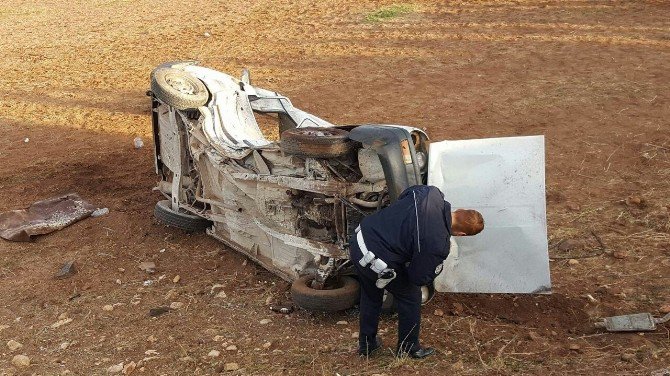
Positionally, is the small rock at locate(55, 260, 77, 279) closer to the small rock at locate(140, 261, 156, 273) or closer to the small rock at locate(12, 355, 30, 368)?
the small rock at locate(140, 261, 156, 273)

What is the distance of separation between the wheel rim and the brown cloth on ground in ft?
6.06

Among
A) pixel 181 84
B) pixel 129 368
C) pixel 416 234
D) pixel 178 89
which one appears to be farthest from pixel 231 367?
pixel 181 84

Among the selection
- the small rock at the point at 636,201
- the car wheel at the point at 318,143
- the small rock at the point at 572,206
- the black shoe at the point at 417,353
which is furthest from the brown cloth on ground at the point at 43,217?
the small rock at the point at 636,201

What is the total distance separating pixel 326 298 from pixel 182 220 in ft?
7.96

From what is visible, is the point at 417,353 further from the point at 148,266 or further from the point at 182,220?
the point at 182,220

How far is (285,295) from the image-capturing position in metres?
6.20

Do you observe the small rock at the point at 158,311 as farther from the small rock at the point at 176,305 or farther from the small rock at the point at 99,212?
the small rock at the point at 99,212

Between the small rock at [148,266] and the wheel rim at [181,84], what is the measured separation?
5.37 feet

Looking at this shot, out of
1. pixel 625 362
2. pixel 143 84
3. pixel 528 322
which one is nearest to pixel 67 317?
pixel 528 322

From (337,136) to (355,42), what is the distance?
381 inches

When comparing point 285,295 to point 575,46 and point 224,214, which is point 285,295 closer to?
point 224,214

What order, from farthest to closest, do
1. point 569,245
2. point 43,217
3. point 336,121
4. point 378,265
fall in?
1. point 336,121
2. point 43,217
3. point 569,245
4. point 378,265

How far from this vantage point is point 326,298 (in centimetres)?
551

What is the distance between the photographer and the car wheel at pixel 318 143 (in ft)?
17.8
